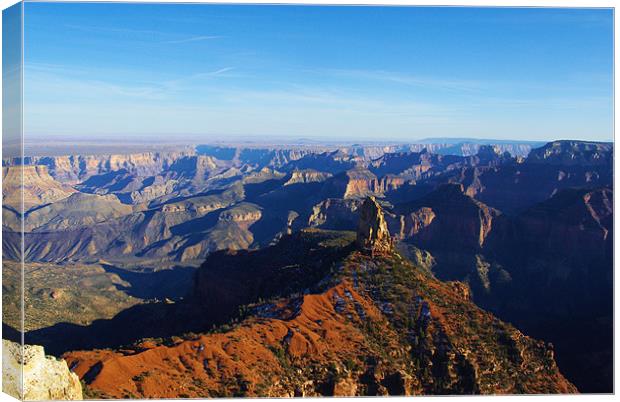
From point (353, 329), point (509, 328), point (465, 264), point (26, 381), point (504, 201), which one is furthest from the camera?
point (504, 201)

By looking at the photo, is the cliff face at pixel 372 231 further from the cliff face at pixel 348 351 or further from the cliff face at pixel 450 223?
the cliff face at pixel 450 223

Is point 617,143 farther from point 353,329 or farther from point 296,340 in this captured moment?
point 296,340

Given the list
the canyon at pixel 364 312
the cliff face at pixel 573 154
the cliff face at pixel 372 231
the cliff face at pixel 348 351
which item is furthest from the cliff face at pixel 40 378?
the cliff face at pixel 573 154

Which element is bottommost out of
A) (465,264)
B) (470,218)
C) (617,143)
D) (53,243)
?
(53,243)

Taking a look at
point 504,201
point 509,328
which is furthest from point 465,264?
point 509,328

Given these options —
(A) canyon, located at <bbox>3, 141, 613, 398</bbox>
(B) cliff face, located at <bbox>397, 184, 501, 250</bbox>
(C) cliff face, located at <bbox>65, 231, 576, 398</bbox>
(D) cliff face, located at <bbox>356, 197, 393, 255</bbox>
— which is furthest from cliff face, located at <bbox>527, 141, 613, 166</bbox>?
(C) cliff face, located at <bbox>65, 231, 576, 398</bbox>

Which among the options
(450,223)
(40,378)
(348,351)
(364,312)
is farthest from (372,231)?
(450,223)

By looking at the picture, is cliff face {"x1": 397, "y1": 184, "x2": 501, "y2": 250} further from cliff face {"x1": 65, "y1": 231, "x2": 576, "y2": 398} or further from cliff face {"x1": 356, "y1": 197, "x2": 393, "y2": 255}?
cliff face {"x1": 65, "y1": 231, "x2": 576, "y2": 398}

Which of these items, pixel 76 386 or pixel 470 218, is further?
pixel 470 218
